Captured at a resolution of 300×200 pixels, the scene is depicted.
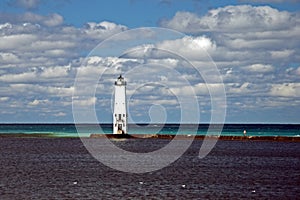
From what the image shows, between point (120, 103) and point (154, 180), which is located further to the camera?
point (120, 103)

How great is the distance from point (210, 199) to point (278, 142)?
104345 millimetres

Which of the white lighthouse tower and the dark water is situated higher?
the white lighthouse tower

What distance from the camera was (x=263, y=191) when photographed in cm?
5250

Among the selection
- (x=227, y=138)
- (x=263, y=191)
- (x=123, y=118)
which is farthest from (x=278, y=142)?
(x=263, y=191)

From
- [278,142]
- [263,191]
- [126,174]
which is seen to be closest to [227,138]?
[278,142]

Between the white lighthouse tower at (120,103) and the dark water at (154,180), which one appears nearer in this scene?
the dark water at (154,180)

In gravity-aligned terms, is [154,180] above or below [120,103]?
below

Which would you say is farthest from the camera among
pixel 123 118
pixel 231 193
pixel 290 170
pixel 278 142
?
pixel 278 142

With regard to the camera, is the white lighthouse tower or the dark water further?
the white lighthouse tower

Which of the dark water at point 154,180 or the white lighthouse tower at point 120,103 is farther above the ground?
the white lighthouse tower at point 120,103

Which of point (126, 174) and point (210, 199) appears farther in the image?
point (126, 174)

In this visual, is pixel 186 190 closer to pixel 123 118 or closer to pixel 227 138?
pixel 123 118

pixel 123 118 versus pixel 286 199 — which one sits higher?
pixel 123 118

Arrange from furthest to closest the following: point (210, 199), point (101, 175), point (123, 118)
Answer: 1. point (123, 118)
2. point (101, 175)
3. point (210, 199)
